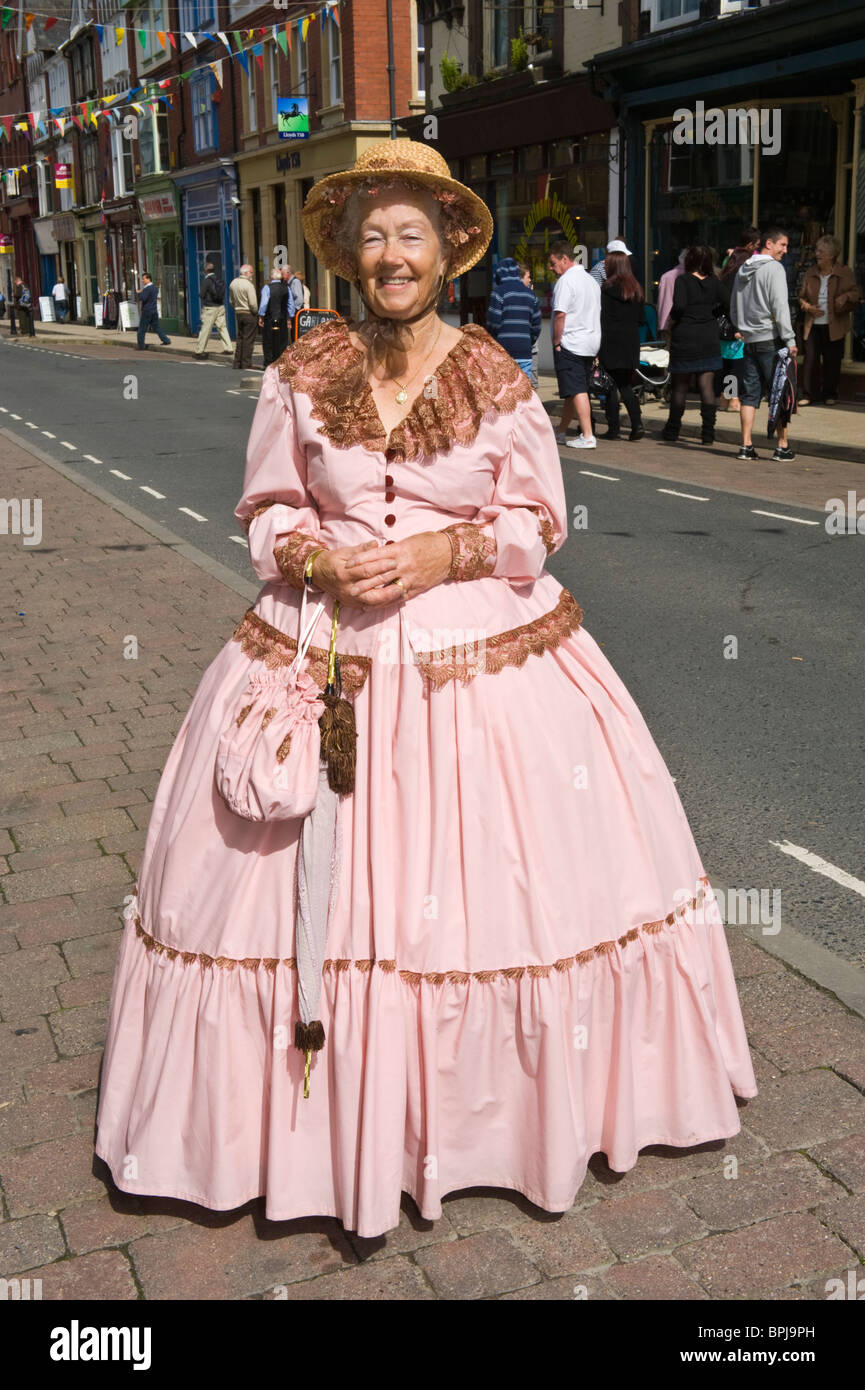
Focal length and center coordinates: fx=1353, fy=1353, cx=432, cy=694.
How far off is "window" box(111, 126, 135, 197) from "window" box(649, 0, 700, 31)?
3323 cm

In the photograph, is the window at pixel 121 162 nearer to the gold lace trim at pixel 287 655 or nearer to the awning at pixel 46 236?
the awning at pixel 46 236

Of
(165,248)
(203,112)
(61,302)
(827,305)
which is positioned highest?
(203,112)

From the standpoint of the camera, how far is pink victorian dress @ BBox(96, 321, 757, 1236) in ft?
8.00

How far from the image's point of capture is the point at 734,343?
1464 cm

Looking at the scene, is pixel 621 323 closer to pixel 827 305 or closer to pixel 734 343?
pixel 734 343

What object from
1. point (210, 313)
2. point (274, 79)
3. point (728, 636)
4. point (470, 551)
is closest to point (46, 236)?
point (274, 79)

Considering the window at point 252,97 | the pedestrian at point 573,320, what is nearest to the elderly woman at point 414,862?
the pedestrian at point 573,320

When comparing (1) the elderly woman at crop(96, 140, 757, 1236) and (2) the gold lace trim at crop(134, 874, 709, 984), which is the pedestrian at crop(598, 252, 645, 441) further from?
(2) the gold lace trim at crop(134, 874, 709, 984)

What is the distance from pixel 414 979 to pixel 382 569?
0.74 m

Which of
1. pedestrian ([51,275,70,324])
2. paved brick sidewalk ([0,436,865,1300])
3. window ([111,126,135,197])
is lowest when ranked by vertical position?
paved brick sidewalk ([0,436,865,1300])

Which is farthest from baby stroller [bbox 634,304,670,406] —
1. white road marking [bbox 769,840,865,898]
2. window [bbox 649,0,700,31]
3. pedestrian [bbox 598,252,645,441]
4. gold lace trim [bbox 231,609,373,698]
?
gold lace trim [bbox 231,609,373,698]

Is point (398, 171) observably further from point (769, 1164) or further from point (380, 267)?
point (769, 1164)

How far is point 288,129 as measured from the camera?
31.5m

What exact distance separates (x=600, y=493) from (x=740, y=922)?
305 inches
